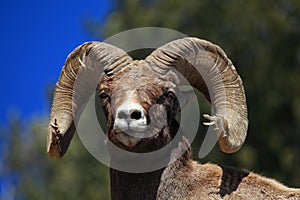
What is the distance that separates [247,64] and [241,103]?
70.0 ft

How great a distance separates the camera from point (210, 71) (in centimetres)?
981

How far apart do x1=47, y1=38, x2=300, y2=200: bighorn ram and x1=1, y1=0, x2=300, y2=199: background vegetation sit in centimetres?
1620

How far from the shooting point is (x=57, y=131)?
9898mm

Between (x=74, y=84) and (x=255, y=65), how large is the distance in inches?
808

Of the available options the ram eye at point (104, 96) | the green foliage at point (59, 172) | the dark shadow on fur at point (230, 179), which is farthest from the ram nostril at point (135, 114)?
the green foliage at point (59, 172)

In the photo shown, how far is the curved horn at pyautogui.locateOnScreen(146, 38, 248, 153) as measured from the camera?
9.43 m

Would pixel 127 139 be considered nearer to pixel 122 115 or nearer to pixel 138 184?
pixel 122 115

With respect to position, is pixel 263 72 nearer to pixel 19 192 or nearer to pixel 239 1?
pixel 239 1

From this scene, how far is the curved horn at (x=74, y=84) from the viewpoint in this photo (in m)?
9.83

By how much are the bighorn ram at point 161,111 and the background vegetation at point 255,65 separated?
1620 centimetres

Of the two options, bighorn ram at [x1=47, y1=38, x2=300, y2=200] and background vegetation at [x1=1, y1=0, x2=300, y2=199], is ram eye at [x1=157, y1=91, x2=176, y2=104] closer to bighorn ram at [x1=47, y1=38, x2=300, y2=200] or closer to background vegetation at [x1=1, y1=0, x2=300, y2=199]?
bighorn ram at [x1=47, y1=38, x2=300, y2=200]

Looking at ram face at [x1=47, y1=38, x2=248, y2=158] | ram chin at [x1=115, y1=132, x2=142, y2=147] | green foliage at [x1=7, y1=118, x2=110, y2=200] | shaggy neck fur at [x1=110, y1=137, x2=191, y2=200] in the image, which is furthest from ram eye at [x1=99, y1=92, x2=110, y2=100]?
green foliage at [x1=7, y1=118, x2=110, y2=200]

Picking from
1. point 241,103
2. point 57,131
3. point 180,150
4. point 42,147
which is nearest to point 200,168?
point 180,150

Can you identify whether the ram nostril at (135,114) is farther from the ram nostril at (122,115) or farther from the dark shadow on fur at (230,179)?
the dark shadow on fur at (230,179)
